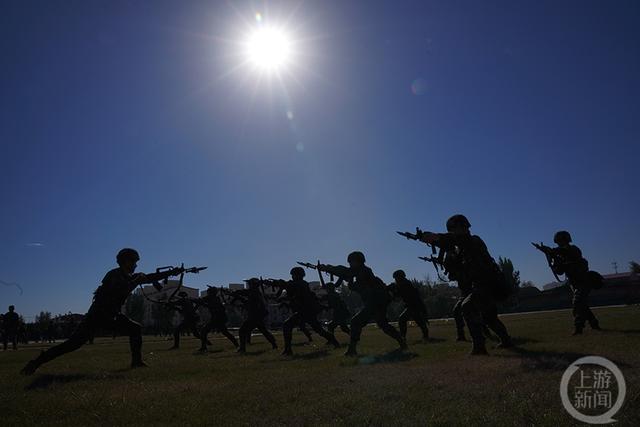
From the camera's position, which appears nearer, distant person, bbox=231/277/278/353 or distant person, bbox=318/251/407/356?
distant person, bbox=318/251/407/356

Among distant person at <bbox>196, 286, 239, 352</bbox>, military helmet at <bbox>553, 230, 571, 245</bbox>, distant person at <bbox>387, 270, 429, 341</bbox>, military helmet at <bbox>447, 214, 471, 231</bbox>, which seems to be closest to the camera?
military helmet at <bbox>447, 214, 471, 231</bbox>

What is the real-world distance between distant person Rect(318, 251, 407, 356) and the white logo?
5417 mm

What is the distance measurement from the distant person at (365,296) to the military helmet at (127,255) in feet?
17.5

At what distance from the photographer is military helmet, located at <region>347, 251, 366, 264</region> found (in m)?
11.1

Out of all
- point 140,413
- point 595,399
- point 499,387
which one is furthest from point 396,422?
point 140,413

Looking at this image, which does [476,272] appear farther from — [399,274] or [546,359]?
[399,274]

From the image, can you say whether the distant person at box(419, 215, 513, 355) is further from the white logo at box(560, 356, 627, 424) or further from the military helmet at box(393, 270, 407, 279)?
the military helmet at box(393, 270, 407, 279)

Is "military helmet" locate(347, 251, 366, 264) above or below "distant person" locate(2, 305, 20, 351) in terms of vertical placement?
above

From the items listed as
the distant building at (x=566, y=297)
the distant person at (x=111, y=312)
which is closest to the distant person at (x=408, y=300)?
the distant person at (x=111, y=312)

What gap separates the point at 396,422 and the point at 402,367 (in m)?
3.57

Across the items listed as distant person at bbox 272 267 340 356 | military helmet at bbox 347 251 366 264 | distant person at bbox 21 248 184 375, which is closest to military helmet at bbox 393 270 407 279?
distant person at bbox 272 267 340 356

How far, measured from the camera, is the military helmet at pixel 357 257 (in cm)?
1107

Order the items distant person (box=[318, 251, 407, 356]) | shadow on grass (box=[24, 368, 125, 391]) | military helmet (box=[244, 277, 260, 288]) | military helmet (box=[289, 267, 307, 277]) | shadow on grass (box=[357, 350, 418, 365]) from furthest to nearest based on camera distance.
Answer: military helmet (box=[244, 277, 260, 288])
military helmet (box=[289, 267, 307, 277])
distant person (box=[318, 251, 407, 356])
shadow on grass (box=[357, 350, 418, 365])
shadow on grass (box=[24, 368, 125, 391])

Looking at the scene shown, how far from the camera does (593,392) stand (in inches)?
162
